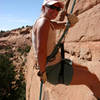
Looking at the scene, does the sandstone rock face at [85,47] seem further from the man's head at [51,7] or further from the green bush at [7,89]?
the green bush at [7,89]

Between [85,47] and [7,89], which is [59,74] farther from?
[7,89]

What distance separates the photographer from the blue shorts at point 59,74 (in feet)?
5.41

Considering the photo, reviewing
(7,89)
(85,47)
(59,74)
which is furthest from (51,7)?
(7,89)

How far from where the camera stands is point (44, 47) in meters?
1.50

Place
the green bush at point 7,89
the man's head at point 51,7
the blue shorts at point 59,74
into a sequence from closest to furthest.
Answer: the man's head at point 51,7 → the blue shorts at point 59,74 → the green bush at point 7,89

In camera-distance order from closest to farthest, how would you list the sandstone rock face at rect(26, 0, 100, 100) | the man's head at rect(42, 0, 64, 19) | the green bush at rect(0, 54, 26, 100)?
1. the man's head at rect(42, 0, 64, 19)
2. the sandstone rock face at rect(26, 0, 100, 100)
3. the green bush at rect(0, 54, 26, 100)

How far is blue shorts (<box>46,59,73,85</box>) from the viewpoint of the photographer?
5.41 feet

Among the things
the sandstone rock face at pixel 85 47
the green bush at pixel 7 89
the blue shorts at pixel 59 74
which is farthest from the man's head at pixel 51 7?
the green bush at pixel 7 89

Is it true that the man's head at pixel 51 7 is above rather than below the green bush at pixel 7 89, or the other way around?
above

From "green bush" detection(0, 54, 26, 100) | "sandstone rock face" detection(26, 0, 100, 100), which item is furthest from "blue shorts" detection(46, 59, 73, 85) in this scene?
"green bush" detection(0, 54, 26, 100)

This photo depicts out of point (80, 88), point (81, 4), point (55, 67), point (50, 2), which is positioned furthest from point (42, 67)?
point (81, 4)

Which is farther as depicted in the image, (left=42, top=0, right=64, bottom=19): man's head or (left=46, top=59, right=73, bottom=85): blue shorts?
(left=46, top=59, right=73, bottom=85): blue shorts

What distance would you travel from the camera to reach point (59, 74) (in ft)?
5.52

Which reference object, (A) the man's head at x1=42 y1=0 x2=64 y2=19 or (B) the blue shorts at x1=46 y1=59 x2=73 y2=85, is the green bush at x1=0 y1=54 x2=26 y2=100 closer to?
(B) the blue shorts at x1=46 y1=59 x2=73 y2=85
